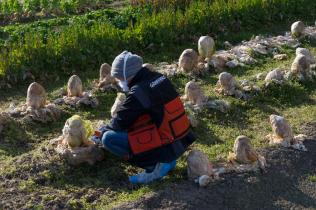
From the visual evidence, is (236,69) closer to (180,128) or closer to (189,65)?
(189,65)

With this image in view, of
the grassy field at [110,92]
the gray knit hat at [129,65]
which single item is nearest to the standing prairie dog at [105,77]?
the grassy field at [110,92]

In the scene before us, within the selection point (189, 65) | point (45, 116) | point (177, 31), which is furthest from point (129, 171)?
point (177, 31)

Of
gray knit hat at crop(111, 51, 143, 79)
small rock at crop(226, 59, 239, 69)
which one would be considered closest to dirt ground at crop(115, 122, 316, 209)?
gray knit hat at crop(111, 51, 143, 79)

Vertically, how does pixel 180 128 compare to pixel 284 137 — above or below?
above

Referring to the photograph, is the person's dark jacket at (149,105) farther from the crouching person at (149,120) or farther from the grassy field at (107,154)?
the grassy field at (107,154)

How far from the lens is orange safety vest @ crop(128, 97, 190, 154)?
6.19 m

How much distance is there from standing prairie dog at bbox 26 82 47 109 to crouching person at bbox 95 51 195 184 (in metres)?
1.71

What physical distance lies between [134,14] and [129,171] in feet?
17.7

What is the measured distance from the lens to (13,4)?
1258 cm

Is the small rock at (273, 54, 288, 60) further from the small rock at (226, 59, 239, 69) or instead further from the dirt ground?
the dirt ground

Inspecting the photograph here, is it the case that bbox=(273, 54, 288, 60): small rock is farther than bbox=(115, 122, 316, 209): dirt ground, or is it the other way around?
bbox=(273, 54, 288, 60): small rock

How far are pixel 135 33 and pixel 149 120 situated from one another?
4440 millimetres

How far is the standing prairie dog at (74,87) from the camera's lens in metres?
8.09

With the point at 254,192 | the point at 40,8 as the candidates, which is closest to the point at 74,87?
the point at 254,192
